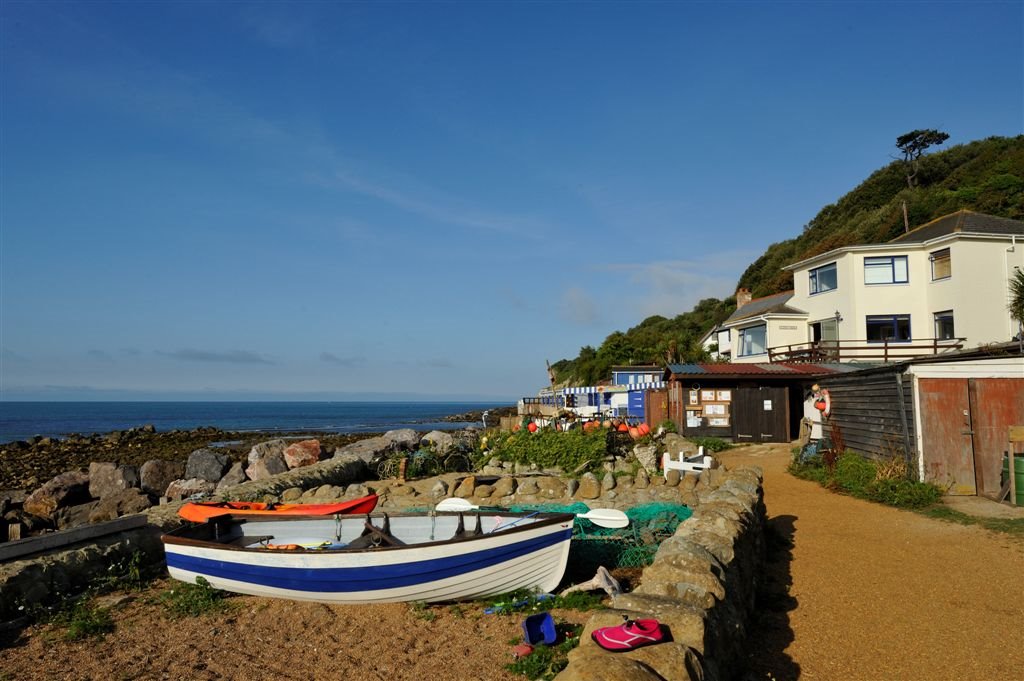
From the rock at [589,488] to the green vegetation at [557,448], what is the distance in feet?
5.11

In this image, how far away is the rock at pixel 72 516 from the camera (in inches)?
746

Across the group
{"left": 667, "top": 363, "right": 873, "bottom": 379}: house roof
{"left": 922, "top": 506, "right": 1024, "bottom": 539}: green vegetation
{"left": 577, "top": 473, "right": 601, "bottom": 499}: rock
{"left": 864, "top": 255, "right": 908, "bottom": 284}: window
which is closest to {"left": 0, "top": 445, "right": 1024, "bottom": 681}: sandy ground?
{"left": 922, "top": 506, "right": 1024, "bottom": 539}: green vegetation

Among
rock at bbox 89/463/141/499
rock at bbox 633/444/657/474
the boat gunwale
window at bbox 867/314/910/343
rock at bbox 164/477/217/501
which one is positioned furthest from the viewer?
window at bbox 867/314/910/343

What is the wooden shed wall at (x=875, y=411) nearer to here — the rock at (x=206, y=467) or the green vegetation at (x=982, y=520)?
the green vegetation at (x=982, y=520)

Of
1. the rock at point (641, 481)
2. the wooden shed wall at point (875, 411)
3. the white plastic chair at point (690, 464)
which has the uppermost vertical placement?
the wooden shed wall at point (875, 411)

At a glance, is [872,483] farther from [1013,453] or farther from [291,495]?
[291,495]

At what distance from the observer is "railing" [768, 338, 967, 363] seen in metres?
30.9

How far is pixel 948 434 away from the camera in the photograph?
13.7m

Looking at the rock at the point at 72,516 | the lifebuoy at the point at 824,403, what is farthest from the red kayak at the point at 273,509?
the lifebuoy at the point at 824,403

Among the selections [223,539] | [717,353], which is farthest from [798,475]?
[717,353]

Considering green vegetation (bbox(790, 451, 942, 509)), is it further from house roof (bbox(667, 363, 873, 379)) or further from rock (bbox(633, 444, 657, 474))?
house roof (bbox(667, 363, 873, 379))

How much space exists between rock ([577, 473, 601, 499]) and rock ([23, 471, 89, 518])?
1641 centimetres

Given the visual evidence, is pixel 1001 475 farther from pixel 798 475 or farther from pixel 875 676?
pixel 875 676

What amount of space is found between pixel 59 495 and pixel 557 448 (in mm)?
17479
